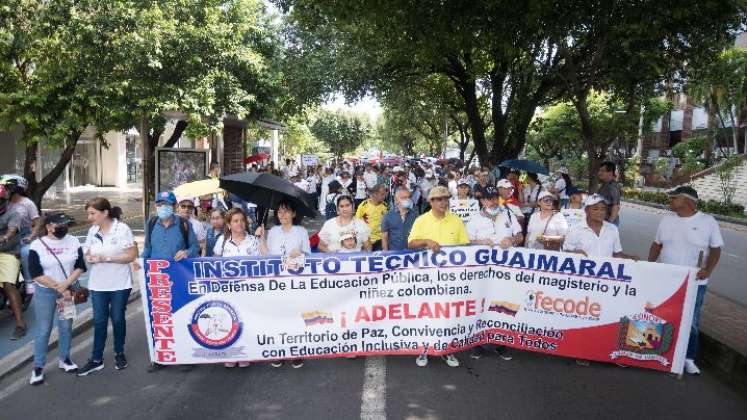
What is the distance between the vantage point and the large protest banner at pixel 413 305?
17.5 ft

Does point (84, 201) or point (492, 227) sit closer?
point (492, 227)

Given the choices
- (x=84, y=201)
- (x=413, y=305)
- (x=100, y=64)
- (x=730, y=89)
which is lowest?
(x=413, y=305)

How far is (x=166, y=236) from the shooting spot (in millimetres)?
5672

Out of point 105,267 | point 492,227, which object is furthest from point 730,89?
point 105,267

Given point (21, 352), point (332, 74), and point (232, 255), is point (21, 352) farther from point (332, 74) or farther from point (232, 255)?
point (332, 74)

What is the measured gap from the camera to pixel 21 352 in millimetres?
5785

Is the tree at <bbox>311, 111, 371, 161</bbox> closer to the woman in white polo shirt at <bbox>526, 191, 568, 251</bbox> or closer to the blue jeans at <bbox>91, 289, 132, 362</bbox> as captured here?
the woman in white polo shirt at <bbox>526, 191, 568, 251</bbox>

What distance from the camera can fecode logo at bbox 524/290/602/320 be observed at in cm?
550

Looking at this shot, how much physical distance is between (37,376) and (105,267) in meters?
1.16

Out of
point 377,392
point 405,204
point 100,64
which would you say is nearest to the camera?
point 377,392

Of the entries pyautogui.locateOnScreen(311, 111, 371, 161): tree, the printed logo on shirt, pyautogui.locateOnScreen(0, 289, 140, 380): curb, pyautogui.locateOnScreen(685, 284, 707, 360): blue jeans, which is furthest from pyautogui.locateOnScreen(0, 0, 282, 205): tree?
pyautogui.locateOnScreen(311, 111, 371, 161): tree

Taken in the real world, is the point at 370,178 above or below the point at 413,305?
above

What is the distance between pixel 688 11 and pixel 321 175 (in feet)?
44.4

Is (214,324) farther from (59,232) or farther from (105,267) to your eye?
(59,232)
